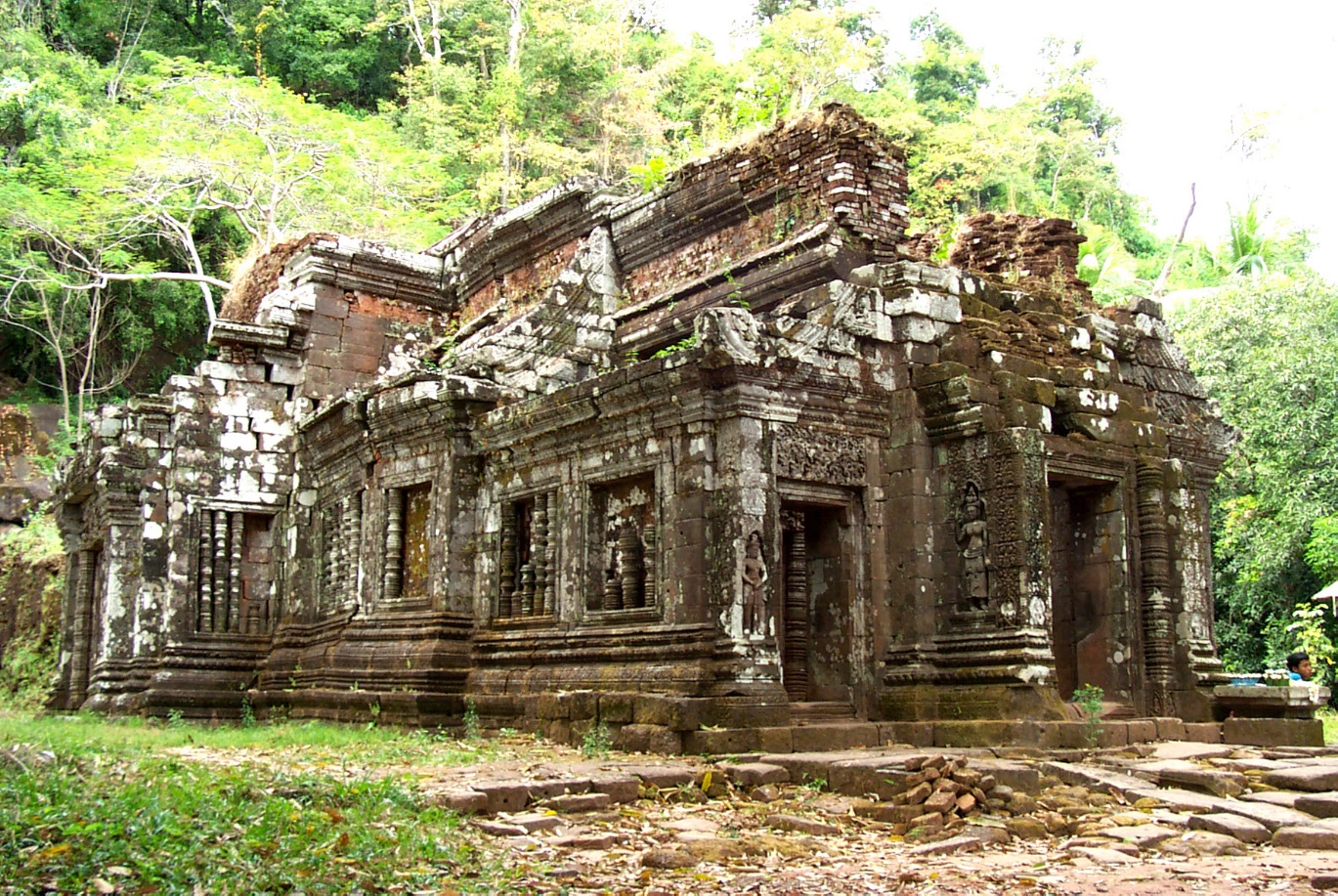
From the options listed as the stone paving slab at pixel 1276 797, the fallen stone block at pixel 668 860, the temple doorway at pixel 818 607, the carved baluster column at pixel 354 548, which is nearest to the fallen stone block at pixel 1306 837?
the stone paving slab at pixel 1276 797

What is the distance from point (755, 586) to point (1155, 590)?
12.5 feet

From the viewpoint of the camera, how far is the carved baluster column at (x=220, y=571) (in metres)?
15.2

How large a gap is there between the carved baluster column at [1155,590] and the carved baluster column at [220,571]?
33.7ft

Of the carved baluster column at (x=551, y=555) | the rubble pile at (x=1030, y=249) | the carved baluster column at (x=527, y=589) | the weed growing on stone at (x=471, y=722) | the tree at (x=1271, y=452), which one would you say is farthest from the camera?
the tree at (x=1271, y=452)

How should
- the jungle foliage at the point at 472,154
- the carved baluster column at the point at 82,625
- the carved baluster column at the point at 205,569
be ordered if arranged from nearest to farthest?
the carved baluster column at the point at 205,569 → the carved baluster column at the point at 82,625 → the jungle foliage at the point at 472,154

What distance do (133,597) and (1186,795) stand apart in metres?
12.3

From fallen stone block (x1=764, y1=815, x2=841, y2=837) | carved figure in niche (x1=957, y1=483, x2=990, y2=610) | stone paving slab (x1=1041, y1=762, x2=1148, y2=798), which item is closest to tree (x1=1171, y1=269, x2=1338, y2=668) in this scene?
carved figure in niche (x1=957, y1=483, x2=990, y2=610)

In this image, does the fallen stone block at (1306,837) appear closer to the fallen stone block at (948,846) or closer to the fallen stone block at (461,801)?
the fallen stone block at (948,846)

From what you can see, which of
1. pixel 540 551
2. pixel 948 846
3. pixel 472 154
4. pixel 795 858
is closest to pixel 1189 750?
pixel 948 846

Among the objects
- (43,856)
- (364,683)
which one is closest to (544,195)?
(364,683)

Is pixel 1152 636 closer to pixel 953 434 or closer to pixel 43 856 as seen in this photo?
pixel 953 434

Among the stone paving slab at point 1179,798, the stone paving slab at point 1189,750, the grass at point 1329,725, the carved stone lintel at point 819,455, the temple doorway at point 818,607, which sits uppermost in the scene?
the carved stone lintel at point 819,455

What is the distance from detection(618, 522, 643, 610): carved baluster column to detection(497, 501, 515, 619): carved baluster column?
1658 millimetres

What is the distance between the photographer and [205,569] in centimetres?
1518
